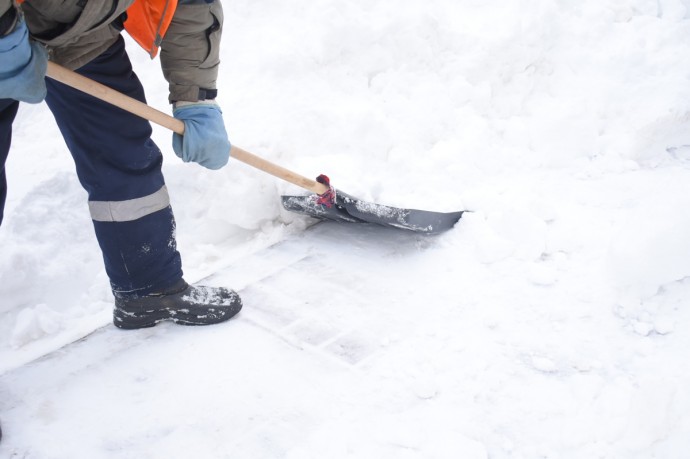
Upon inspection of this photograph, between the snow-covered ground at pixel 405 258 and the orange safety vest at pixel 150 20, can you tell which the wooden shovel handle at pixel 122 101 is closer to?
the orange safety vest at pixel 150 20

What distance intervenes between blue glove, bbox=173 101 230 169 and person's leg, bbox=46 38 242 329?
114mm

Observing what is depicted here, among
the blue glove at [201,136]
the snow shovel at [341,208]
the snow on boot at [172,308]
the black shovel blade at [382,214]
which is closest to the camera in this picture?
the blue glove at [201,136]

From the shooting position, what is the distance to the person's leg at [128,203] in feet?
6.11

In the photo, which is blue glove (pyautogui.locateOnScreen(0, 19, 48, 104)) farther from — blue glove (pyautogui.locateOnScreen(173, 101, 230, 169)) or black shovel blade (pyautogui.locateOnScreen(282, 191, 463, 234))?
black shovel blade (pyautogui.locateOnScreen(282, 191, 463, 234))

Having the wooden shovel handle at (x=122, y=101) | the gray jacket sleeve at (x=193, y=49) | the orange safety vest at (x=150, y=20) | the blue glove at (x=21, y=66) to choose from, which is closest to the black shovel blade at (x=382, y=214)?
the wooden shovel handle at (x=122, y=101)

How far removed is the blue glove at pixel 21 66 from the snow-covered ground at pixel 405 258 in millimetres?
913

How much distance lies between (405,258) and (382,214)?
0.22 metres

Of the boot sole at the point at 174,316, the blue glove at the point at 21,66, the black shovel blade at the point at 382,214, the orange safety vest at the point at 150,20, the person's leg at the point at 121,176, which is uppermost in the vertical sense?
the orange safety vest at the point at 150,20

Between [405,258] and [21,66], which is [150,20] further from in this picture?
[405,258]

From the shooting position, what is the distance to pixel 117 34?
1812mm

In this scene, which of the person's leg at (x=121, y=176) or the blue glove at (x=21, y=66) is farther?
the person's leg at (x=121, y=176)

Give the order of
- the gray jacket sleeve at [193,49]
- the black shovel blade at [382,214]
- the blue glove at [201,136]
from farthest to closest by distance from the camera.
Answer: the black shovel blade at [382,214]
the blue glove at [201,136]
the gray jacket sleeve at [193,49]

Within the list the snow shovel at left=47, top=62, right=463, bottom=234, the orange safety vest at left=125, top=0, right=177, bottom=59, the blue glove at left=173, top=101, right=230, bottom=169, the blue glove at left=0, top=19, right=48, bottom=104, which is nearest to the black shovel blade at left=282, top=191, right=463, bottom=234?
the snow shovel at left=47, top=62, right=463, bottom=234

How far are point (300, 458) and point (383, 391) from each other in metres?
0.34
